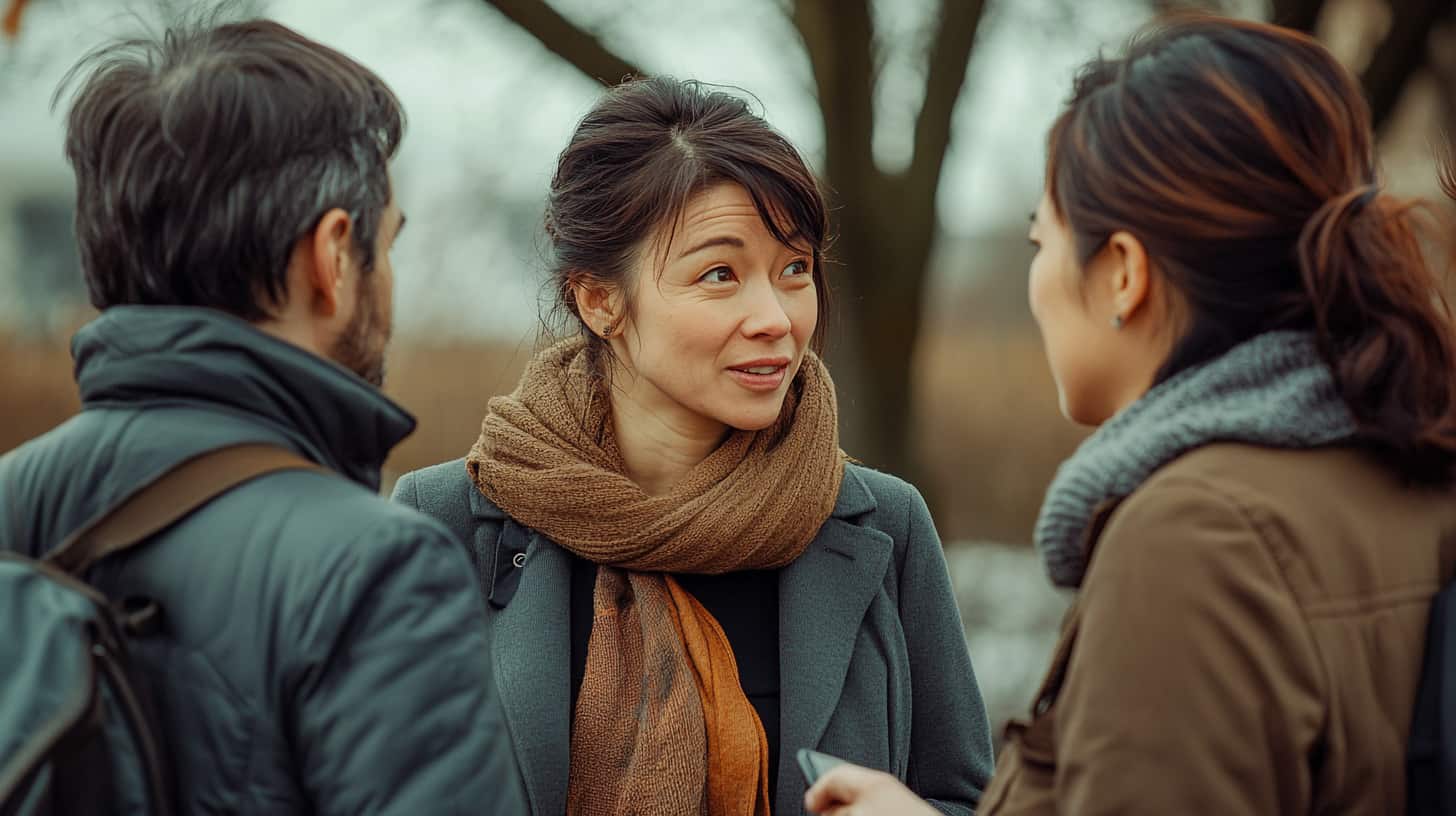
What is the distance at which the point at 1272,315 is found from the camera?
1574mm

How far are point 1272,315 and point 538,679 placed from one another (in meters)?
1.31

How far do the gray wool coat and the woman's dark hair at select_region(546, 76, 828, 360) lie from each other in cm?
42

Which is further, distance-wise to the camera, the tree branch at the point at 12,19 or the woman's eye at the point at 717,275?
the tree branch at the point at 12,19

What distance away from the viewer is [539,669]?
241 cm

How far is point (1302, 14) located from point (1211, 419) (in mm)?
4043

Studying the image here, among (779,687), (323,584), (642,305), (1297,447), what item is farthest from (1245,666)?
(642,305)

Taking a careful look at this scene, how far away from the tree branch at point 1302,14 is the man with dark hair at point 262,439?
13.6 feet

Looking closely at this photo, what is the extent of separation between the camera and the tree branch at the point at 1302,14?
5035 mm

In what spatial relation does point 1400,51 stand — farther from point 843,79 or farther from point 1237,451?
point 1237,451

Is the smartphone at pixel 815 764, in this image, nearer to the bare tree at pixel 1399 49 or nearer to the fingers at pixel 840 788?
the fingers at pixel 840 788

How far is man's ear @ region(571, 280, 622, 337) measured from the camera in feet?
8.62

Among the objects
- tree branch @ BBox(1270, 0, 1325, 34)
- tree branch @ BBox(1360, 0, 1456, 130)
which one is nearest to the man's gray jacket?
tree branch @ BBox(1270, 0, 1325, 34)

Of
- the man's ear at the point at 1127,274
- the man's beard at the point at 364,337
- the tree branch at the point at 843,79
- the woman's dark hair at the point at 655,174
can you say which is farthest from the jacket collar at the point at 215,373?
the tree branch at the point at 843,79

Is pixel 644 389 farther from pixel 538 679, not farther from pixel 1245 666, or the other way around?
pixel 1245 666
